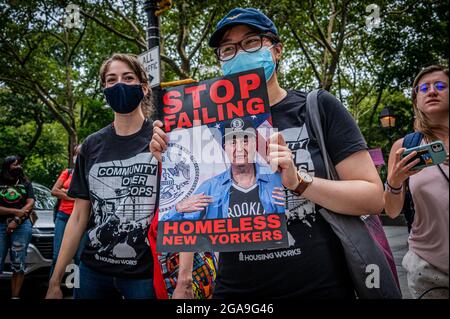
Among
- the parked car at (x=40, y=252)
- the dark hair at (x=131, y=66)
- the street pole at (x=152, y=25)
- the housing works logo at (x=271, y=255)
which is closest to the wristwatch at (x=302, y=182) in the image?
the housing works logo at (x=271, y=255)

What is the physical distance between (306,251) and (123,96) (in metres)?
1.19

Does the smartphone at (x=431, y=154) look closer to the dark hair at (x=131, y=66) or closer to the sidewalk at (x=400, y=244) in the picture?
the sidewalk at (x=400, y=244)

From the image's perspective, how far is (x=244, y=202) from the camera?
52.6 inches

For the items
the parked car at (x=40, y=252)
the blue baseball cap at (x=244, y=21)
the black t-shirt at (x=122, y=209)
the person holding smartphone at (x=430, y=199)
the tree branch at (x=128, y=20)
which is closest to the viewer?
the person holding smartphone at (x=430, y=199)

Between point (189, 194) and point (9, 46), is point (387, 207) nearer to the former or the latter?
point (189, 194)

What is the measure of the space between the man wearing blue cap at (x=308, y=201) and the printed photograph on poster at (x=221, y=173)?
8cm

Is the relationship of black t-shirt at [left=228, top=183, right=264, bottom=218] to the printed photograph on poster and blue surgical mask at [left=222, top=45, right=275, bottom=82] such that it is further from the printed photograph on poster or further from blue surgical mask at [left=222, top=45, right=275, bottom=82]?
blue surgical mask at [left=222, top=45, right=275, bottom=82]

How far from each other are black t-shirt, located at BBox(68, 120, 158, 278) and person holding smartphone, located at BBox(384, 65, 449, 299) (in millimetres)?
1127

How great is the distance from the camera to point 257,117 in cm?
139

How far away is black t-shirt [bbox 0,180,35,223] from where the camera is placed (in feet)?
17.7

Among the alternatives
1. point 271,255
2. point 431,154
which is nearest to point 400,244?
point 271,255

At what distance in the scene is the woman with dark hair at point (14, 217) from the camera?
17.3 feet

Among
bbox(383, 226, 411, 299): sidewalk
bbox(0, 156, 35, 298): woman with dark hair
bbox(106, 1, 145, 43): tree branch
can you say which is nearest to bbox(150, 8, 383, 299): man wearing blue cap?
bbox(383, 226, 411, 299): sidewalk
